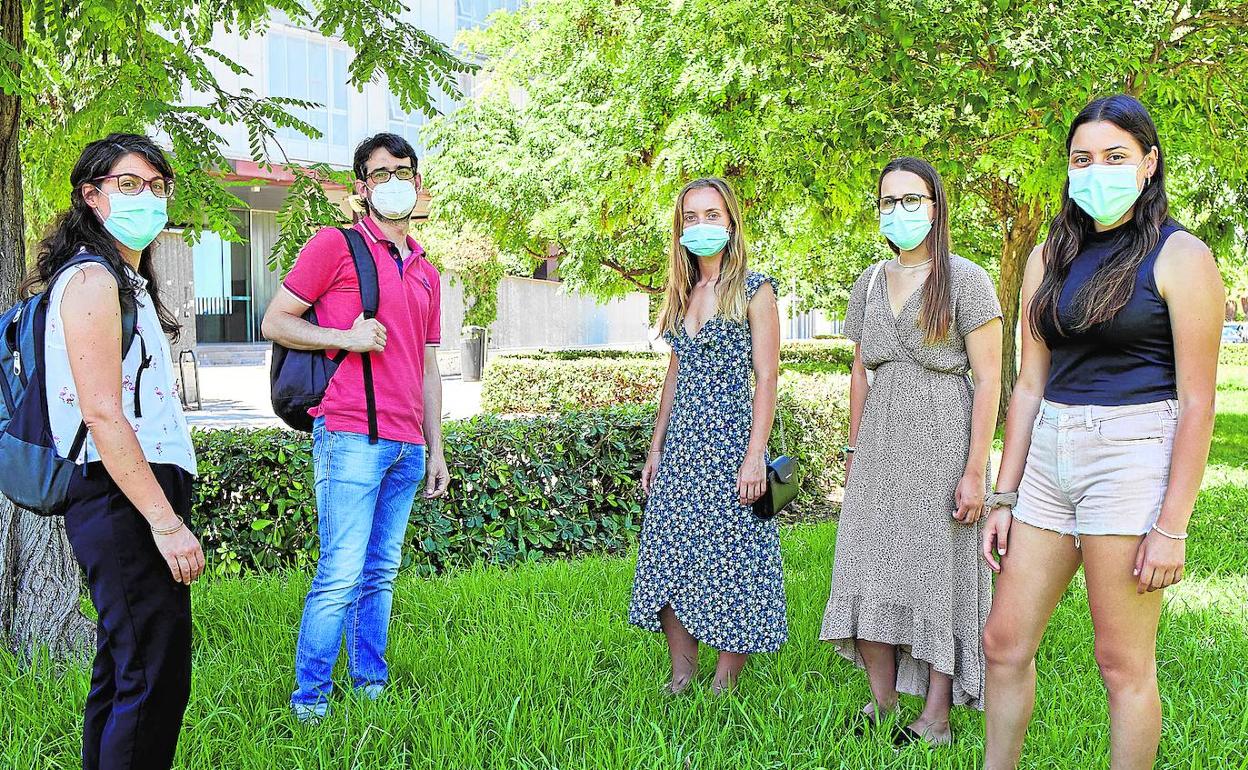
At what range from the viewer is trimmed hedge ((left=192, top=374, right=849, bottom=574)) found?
223 inches

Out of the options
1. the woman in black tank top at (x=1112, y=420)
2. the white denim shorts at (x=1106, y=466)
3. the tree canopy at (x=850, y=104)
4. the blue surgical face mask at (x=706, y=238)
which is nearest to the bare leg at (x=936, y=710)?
the woman in black tank top at (x=1112, y=420)

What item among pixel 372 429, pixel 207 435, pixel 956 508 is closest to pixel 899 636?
pixel 956 508

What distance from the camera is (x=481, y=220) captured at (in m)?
16.9

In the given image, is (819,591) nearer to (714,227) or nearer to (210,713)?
(714,227)

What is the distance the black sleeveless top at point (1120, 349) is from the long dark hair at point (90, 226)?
255 centimetres

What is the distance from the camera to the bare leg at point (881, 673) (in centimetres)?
366

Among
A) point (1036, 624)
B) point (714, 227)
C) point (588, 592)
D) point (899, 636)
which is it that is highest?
point (714, 227)

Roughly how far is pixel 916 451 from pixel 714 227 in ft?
3.78

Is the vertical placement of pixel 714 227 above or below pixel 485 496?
above

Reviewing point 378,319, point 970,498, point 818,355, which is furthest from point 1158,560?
point 818,355

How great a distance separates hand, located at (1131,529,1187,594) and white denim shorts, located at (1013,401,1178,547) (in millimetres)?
52

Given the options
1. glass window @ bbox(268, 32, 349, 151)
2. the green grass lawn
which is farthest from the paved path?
the green grass lawn

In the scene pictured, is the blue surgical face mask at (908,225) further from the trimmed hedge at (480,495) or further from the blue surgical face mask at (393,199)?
the trimmed hedge at (480,495)

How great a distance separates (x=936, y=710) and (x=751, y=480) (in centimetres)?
105
